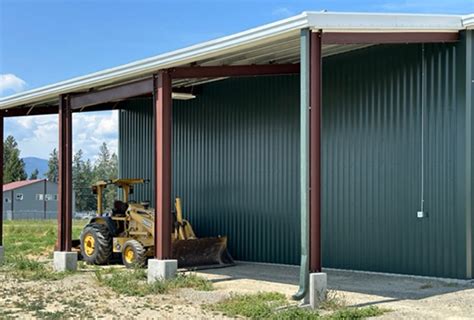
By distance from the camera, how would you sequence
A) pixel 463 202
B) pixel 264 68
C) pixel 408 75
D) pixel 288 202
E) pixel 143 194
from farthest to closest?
1. pixel 143 194
2. pixel 288 202
3. pixel 264 68
4. pixel 408 75
5. pixel 463 202

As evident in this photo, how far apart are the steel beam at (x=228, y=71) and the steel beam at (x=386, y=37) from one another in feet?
11.3

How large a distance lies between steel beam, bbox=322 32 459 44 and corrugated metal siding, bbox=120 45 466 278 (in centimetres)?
42

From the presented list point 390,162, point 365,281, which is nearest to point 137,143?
point 390,162

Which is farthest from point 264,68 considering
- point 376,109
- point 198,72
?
point 376,109

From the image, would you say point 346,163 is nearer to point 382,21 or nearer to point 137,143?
point 382,21

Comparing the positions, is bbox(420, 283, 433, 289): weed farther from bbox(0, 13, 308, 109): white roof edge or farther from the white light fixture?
the white light fixture

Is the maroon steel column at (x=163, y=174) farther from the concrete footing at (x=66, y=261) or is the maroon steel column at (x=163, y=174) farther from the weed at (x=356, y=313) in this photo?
the weed at (x=356, y=313)

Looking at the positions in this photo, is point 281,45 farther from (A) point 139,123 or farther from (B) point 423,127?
(A) point 139,123

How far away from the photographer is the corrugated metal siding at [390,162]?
12.9 metres

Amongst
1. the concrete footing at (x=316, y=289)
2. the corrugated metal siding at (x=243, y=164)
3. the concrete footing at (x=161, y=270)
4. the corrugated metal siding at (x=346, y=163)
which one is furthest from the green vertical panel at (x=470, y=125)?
the concrete footing at (x=161, y=270)

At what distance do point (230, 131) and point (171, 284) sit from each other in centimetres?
595

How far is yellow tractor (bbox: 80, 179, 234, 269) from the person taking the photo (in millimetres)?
15625

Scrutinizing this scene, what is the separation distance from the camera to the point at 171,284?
41.7ft

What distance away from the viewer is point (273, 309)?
10.2 m
